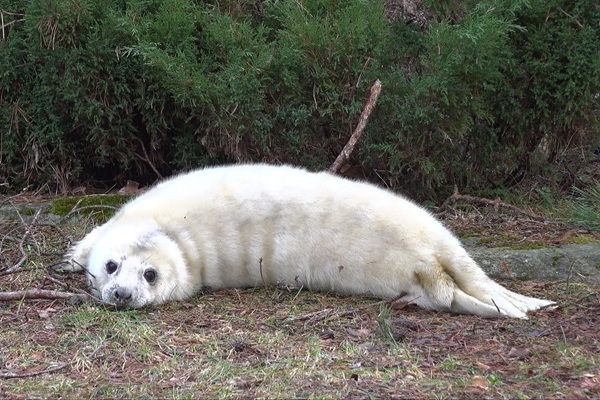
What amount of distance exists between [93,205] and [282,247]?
1.83 m

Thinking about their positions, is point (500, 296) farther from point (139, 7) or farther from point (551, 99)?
point (139, 7)

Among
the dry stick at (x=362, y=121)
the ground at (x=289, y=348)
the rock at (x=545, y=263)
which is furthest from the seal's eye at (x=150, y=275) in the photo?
the rock at (x=545, y=263)

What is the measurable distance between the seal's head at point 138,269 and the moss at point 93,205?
1.25 m

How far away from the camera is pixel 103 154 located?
6488 millimetres

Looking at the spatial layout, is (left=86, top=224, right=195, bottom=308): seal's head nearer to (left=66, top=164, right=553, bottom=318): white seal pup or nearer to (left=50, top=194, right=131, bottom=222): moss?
(left=66, top=164, right=553, bottom=318): white seal pup

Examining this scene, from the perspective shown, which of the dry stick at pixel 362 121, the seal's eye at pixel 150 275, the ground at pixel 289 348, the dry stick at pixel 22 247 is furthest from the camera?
the dry stick at pixel 362 121

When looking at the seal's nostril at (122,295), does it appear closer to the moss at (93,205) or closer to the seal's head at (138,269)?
the seal's head at (138,269)

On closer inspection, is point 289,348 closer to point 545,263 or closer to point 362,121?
point 545,263

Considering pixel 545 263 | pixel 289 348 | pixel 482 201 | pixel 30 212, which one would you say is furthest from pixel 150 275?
pixel 482 201

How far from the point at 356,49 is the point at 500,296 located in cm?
254

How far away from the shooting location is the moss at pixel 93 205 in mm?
5969

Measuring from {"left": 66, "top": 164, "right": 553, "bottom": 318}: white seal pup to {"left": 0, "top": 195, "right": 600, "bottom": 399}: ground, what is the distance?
0.10 m

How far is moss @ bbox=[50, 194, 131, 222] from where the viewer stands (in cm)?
597

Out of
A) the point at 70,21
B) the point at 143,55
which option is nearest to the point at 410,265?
the point at 143,55
